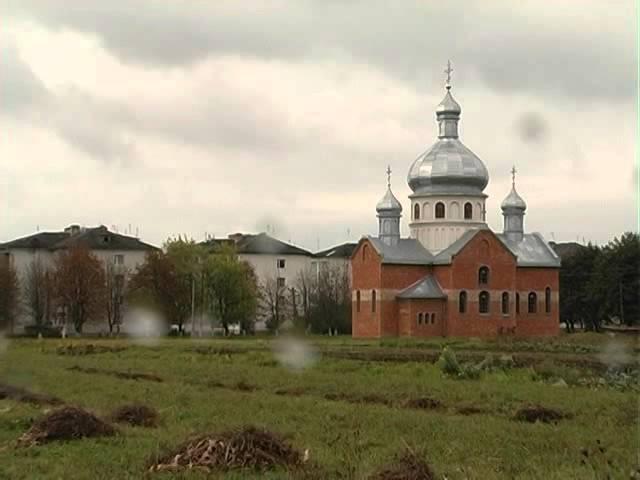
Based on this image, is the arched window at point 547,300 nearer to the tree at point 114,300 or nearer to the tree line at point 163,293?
the tree line at point 163,293

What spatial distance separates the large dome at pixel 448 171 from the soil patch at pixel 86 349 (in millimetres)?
26086

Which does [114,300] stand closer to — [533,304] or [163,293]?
[163,293]

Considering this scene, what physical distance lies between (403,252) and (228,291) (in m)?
10.6

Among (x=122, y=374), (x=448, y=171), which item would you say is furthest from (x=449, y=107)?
(x=122, y=374)

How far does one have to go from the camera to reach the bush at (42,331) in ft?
189

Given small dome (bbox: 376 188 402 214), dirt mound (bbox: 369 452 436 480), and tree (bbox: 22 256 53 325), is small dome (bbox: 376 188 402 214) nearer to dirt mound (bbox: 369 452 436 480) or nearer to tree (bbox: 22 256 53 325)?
tree (bbox: 22 256 53 325)

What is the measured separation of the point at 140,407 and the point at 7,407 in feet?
12.4

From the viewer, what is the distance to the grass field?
12.8m

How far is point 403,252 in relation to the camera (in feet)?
210

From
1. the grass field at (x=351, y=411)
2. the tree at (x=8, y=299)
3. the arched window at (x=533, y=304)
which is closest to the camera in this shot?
the grass field at (x=351, y=411)

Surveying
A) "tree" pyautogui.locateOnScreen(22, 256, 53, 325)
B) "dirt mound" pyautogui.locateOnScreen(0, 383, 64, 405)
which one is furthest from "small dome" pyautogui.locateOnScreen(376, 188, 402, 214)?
"dirt mound" pyautogui.locateOnScreen(0, 383, 64, 405)

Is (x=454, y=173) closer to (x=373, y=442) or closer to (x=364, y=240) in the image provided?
(x=364, y=240)

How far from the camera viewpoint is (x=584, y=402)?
20.1m

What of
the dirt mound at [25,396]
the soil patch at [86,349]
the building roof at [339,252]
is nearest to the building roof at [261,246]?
the building roof at [339,252]
